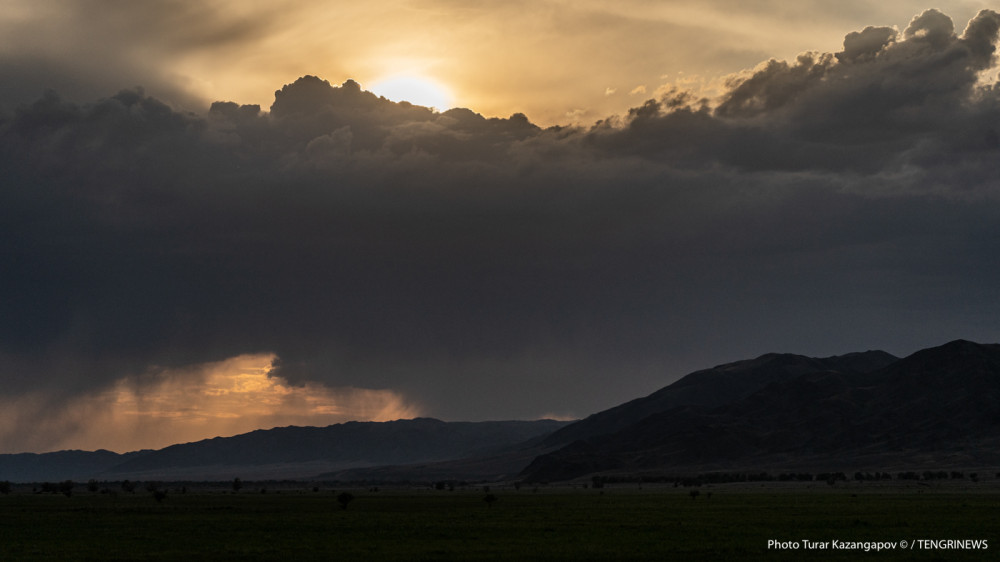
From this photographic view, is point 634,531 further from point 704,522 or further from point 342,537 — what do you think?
point 342,537

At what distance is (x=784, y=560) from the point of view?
47531 mm

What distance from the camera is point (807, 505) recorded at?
9988cm

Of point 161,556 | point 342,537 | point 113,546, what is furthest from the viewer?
point 342,537

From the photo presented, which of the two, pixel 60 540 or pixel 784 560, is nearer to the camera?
pixel 784 560

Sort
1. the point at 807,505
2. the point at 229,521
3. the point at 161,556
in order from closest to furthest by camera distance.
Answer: the point at 161,556 → the point at 229,521 → the point at 807,505

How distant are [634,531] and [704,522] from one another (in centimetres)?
1002

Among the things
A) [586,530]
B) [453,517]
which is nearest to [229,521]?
[453,517]

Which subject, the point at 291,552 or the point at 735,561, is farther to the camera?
the point at 291,552

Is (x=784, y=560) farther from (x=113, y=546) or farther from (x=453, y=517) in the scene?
(x=453, y=517)

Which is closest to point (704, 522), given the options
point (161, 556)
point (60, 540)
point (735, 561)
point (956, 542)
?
point (956, 542)

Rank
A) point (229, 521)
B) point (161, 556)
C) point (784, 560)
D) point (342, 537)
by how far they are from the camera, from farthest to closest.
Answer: point (229, 521)
point (342, 537)
point (161, 556)
point (784, 560)

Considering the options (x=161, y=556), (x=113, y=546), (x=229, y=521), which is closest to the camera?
(x=161, y=556)

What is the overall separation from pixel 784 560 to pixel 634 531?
2023cm

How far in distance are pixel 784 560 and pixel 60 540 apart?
45.0 m
